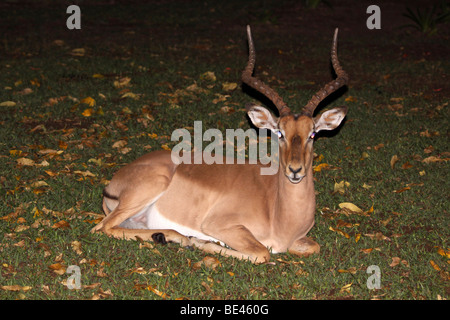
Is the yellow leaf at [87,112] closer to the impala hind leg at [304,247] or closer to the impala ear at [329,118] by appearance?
the impala ear at [329,118]

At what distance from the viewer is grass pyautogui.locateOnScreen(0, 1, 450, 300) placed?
5879 millimetres

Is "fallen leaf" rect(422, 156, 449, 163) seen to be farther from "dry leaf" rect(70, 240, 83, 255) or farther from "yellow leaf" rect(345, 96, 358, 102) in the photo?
"dry leaf" rect(70, 240, 83, 255)

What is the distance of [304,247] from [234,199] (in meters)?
0.95

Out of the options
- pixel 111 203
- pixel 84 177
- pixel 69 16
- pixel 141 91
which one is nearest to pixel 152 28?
pixel 69 16

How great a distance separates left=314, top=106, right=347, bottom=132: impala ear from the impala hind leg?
1.23m

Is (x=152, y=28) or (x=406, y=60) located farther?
(x=152, y=28)

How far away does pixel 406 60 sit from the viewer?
14719 mm

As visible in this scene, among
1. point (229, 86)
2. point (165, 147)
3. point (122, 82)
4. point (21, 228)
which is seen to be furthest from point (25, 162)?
point (229, 86)

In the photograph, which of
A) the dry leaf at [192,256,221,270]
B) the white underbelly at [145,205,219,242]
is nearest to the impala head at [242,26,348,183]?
the dry leaf at [192,256,221,270]

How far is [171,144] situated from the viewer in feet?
32.0

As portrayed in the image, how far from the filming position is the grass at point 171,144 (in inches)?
231
